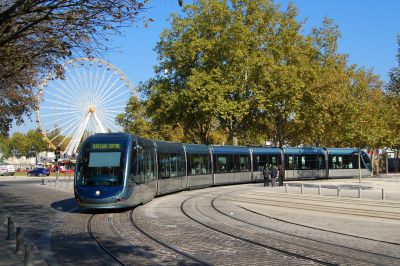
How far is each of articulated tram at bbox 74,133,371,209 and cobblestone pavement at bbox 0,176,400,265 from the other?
894 mm

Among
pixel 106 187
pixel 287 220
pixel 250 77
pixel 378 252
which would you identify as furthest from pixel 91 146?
pixel 250 77

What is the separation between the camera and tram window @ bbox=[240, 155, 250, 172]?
36.2 meters

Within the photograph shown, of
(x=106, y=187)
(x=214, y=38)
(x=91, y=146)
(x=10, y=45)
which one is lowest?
(x=106, y=187)

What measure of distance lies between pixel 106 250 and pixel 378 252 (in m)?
5.46

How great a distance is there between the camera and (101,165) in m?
17.3

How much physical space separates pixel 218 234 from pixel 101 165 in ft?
21.1

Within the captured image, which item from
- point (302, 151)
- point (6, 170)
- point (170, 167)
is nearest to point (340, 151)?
point (302, 151)

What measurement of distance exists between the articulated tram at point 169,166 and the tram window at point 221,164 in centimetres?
7

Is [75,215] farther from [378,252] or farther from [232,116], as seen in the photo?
[232,116]

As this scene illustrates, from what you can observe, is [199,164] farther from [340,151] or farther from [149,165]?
[340,151]

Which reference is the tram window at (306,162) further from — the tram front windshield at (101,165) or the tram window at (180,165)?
the tram front windshield at (101,165)

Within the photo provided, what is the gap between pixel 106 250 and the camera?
10086mm

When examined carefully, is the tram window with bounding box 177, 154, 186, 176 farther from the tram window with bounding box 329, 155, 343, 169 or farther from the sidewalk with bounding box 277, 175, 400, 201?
the tram window with bounding box 329, 155, 343, 169

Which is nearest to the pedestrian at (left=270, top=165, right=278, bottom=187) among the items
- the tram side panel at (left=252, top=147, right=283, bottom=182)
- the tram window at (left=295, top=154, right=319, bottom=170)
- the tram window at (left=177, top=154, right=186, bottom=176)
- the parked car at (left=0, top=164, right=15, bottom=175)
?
the tram side panel at (left=252, top=147, right=283, bottom=182)
